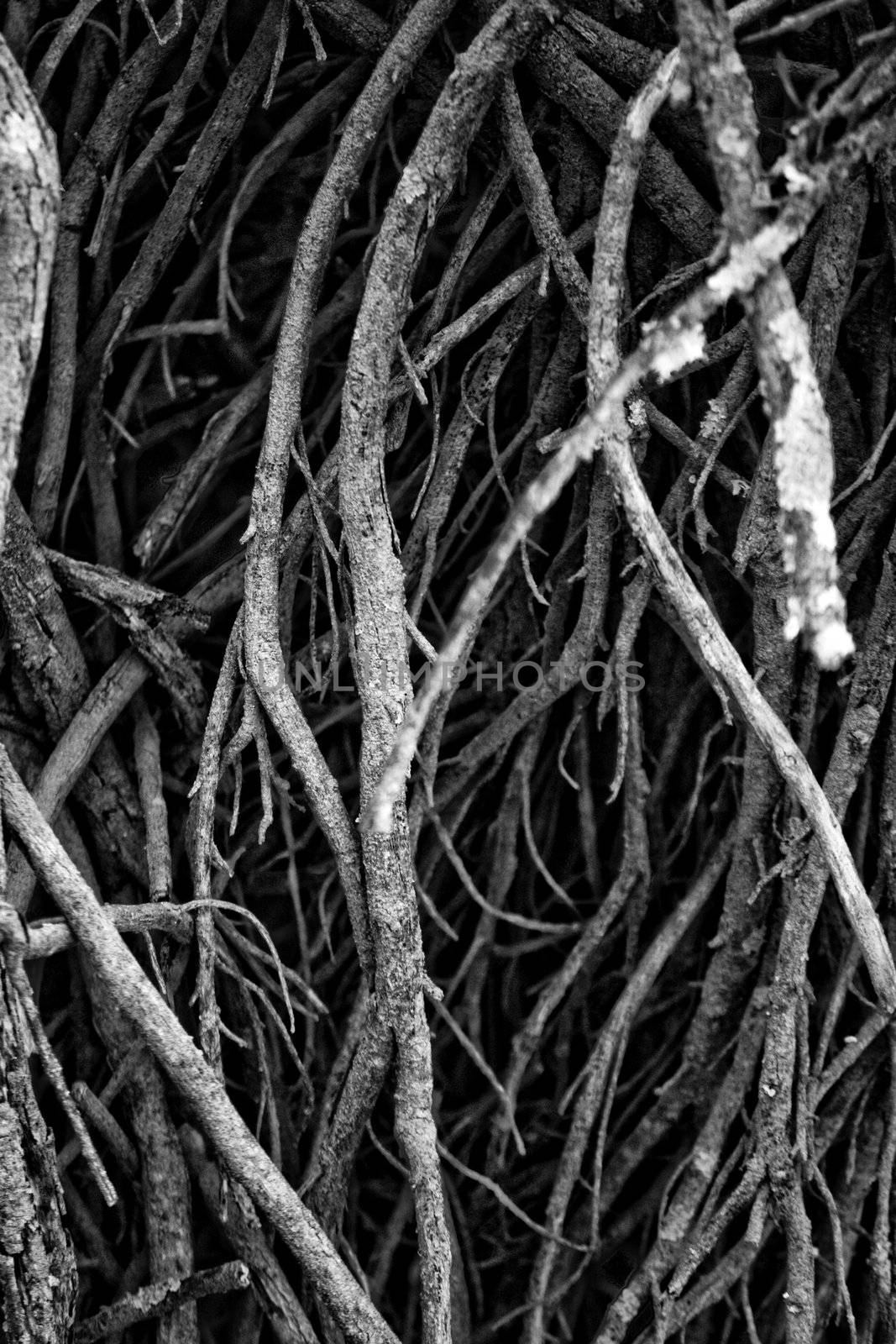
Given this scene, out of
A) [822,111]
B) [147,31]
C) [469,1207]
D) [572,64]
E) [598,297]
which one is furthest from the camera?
[469,1207]

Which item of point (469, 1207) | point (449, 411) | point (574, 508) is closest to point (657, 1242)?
point (469, 1207)

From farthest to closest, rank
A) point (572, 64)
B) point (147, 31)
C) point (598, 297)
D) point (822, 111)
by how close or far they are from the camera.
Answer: point (147, 31), point (572, 64), point (598, 297), point (822, 111)

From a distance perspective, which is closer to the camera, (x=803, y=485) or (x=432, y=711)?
(x=803, y=485)

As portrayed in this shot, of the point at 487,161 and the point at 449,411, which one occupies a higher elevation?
the point at 487,161

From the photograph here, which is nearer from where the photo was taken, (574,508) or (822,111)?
(822,111)

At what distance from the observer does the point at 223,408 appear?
119cm

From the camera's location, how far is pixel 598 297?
87 centimetres

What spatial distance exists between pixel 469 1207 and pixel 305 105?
128 centimetres

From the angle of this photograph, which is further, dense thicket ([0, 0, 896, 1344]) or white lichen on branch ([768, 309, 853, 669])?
dense thicket ([0, 0, 896, 1344])

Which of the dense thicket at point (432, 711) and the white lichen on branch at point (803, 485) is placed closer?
the white lichen on branch at point (803, 485)

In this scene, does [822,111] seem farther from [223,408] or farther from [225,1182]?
[225,1182]

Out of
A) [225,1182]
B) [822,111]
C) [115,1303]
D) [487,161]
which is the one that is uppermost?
[487,161]

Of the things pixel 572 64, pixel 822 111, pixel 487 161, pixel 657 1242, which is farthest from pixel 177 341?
pixel 657 1242

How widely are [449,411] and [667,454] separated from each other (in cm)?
25
